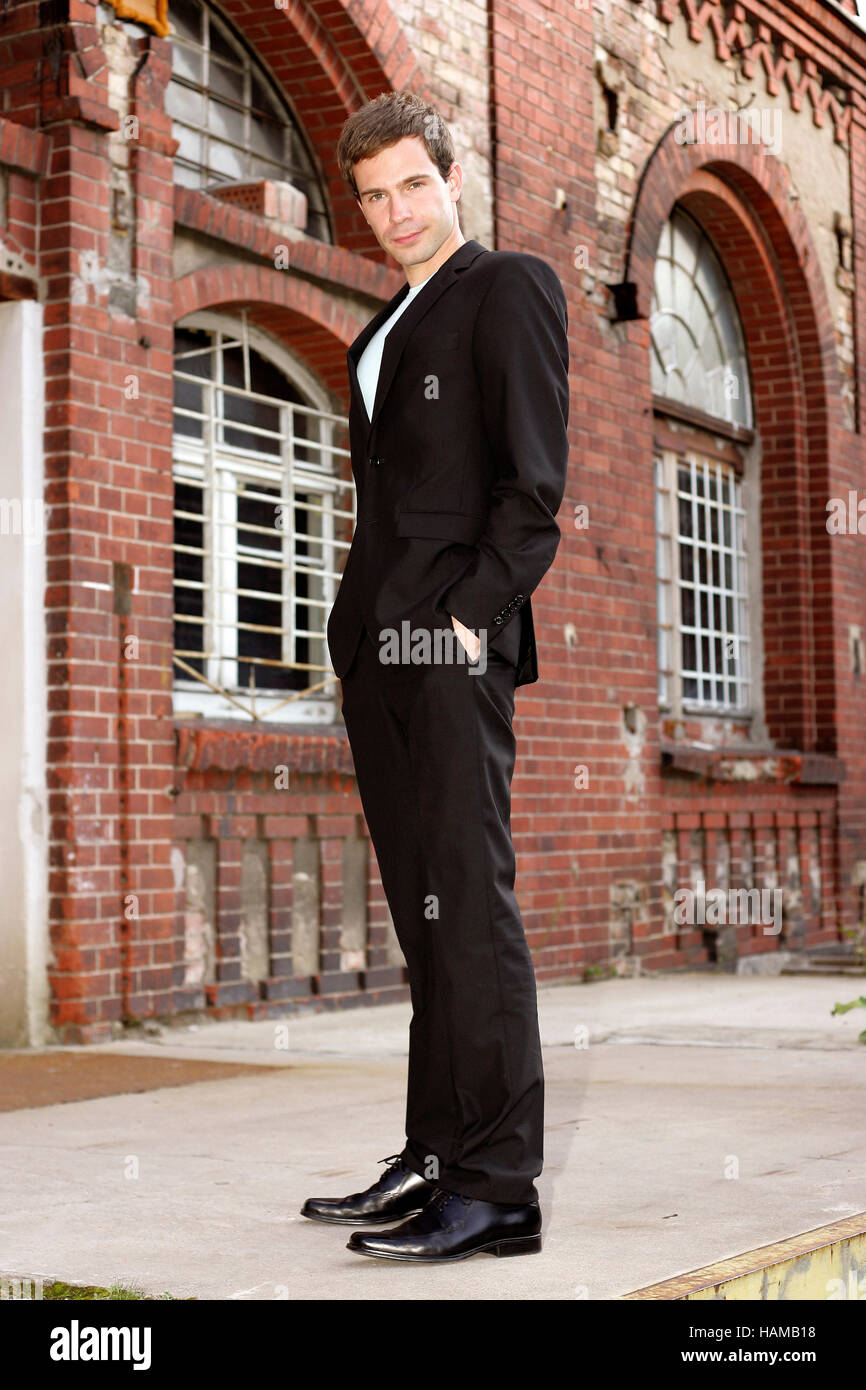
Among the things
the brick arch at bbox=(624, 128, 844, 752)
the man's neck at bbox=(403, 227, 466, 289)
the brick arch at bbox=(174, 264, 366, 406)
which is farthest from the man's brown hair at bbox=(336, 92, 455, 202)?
the brick arch at bbox=(624, 128, 844, 752)

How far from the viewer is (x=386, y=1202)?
2922mm

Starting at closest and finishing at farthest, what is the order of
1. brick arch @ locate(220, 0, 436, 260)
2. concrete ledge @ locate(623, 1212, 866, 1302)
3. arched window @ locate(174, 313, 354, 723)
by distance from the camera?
concrete ledge @ locate(623, 1212, 866, 1302)
arched window @ locate(174, 313, 354, 723)
brick arch @ locate(220, 0, 436, 260)

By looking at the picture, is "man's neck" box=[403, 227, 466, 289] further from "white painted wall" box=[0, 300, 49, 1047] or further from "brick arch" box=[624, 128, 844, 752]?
"brick arch" box=[624, 128, 844, 752]

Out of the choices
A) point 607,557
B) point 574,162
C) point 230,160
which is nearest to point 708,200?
point 574,162

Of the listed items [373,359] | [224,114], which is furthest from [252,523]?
[373,359]

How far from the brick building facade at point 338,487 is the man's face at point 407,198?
2947mm

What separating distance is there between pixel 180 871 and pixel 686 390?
5797 mm

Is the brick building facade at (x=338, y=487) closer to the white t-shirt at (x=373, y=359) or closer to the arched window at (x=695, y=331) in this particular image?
the arched window at (x=695, y=331)

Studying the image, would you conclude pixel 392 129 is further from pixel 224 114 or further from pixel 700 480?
pixel 700 480

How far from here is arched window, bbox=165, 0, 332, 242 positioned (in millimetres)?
6977

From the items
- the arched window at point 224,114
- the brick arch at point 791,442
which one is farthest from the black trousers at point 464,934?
the brick arch at point 791,442

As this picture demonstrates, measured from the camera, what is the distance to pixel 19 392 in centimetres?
568

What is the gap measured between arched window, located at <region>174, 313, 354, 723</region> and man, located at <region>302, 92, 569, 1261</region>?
11.9 ft
